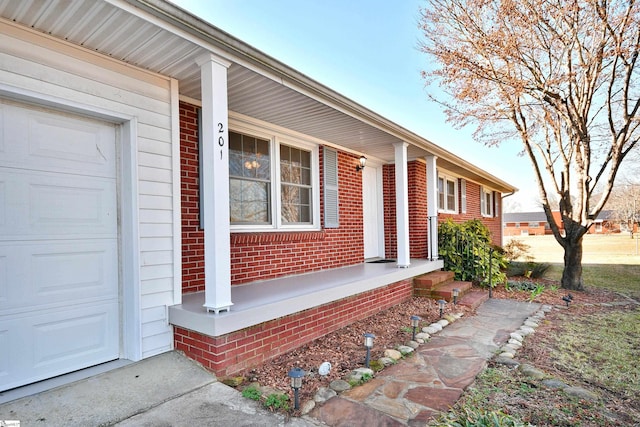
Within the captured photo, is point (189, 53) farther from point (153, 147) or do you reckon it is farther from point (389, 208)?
point (389, 208)

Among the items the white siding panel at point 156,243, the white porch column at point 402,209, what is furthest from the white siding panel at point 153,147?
the white porch column at point 402,209

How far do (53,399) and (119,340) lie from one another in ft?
2.44

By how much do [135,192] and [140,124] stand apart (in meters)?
0.65

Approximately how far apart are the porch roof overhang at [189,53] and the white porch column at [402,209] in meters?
0.90

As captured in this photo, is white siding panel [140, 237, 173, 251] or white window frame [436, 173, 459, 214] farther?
white window frame [436, 173, 459, 214]

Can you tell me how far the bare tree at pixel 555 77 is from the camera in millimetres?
6465

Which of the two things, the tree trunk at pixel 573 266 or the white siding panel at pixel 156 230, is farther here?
the tree trunk at pixel 573 266

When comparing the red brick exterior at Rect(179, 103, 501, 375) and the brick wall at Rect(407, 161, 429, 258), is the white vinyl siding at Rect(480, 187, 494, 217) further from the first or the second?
the red brick exterior at Rect(179, 103, 501, 375)

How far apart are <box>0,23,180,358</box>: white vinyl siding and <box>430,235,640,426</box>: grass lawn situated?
8.62 ft

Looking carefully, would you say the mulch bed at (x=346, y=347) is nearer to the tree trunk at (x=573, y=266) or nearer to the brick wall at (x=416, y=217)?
the tree trunk at (x=573, y=266)

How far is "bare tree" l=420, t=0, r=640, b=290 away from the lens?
255 inches

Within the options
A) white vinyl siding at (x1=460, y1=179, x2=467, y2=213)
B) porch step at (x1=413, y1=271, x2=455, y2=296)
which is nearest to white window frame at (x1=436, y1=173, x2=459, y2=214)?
white vinyl siding at (x1=460, y1=179, x2=467, y2=213)

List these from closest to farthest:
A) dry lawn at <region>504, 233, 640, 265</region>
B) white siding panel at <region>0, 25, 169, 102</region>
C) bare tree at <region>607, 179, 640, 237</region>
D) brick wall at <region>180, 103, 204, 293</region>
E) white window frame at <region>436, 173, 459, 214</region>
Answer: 1. white siding panel at <region>0, 25, 169, 102</region>
2. brick wall at <region>180, 103, 204, 293</region>
3. white window frame at <region>436, 173, 459, 214</region>
4. dry lawn at <region>504, 233, 640, 265</region>
5. bare tree at <region>607, 179, 640, 237</region>

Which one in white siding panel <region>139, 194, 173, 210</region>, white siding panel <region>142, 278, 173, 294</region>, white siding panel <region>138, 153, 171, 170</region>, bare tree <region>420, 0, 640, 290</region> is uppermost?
bare tree <region>420, 0, 640, 290</region>
